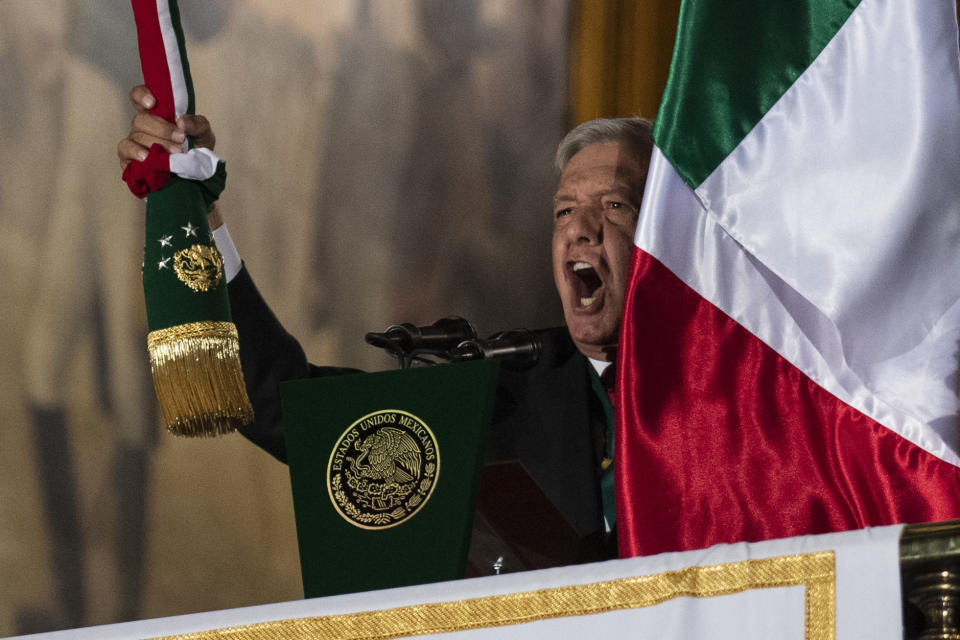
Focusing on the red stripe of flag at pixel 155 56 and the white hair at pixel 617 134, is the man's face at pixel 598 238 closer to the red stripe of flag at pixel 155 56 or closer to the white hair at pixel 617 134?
the white hair at pixel 617 134

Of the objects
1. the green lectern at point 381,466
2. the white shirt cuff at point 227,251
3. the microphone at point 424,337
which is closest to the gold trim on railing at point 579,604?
the green lectern at point 381,466

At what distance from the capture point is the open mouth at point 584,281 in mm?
1927

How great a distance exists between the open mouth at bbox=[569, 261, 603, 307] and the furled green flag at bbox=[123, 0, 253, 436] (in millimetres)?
789

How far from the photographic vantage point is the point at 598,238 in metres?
1.90

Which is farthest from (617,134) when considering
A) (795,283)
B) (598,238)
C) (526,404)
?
(795,283)

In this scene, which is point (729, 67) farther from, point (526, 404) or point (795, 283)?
point (526, 404)

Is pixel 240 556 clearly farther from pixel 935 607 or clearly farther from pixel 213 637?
pixel 935 607

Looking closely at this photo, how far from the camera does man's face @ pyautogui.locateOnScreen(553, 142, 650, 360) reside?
1.89 m

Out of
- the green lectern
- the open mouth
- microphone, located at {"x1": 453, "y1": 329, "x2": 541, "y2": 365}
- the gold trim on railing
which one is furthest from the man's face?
the gold trim on railing

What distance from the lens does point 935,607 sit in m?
1.01

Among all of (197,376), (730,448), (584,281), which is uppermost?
(584,281)

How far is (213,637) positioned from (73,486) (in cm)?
94

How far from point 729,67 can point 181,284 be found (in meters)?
0.63

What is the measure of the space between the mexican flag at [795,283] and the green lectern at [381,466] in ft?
0.63
